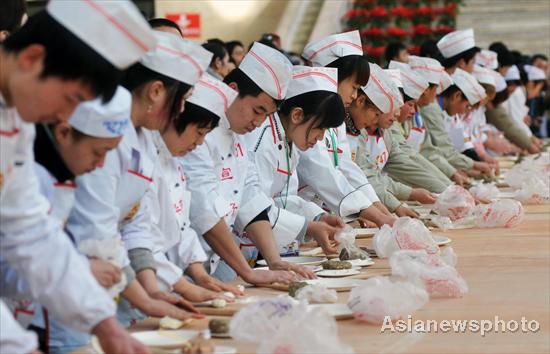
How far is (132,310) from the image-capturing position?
2568mm

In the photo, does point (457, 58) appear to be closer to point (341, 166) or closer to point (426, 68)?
point (426, 68)

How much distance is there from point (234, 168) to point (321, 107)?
1.52 ft

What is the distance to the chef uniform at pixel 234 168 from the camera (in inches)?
123

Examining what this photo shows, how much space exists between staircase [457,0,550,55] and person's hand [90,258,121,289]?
12834 millimetres

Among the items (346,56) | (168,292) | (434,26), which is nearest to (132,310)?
(168,292)

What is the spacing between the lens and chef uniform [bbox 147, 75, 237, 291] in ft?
8.63

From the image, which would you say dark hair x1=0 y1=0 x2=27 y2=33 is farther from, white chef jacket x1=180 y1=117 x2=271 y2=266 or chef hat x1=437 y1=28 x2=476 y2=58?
chef hat x1=437 y1=28 x2=476 y2=58

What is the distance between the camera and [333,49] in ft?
14.6

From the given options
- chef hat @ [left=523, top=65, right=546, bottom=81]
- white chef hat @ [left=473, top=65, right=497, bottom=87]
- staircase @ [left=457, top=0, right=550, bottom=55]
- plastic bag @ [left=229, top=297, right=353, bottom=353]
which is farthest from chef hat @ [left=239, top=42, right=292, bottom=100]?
staircase @ [left=457, top=0, right=550, bottom=55]

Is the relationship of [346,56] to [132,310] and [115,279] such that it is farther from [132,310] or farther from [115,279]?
[115,279]

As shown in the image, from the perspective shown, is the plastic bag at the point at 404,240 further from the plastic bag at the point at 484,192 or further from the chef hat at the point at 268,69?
the plastic bag at the point at 484,192

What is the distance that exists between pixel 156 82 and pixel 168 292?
487 mm

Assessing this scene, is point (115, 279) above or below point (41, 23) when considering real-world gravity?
below

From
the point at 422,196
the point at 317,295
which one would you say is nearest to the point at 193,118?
the point at 317,295
